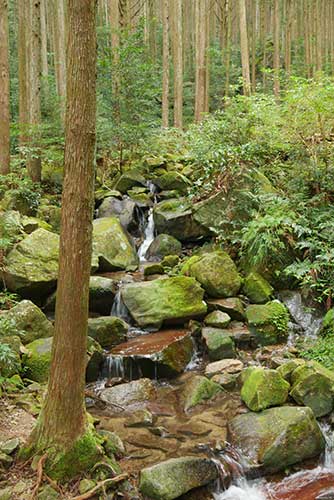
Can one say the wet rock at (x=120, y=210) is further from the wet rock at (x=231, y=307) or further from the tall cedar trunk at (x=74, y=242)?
the tall cedar trunk at (x=74, y=242)

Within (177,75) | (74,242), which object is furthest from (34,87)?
(74,242)

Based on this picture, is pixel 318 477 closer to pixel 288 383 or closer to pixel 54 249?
pixel 288 383

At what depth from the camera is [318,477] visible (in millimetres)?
5078

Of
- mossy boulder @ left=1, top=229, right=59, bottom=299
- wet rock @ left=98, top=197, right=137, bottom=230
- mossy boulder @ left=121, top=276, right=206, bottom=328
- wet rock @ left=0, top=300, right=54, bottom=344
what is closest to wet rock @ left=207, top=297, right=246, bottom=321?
mossy boulder @ left=121, top=276, right=206, bottom=328

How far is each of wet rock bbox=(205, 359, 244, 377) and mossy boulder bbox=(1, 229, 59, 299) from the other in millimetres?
3104

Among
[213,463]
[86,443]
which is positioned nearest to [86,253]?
[86,443]

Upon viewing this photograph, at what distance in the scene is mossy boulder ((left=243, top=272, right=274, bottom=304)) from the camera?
8.67m

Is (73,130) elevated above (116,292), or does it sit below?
above

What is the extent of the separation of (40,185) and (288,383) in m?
8.78

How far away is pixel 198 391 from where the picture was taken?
6320 mm

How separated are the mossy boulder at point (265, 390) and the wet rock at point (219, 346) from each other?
129cm

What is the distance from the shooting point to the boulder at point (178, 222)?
1073 cm

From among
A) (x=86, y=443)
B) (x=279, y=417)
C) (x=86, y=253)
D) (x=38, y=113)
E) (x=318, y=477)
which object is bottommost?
(x=318, y=477)

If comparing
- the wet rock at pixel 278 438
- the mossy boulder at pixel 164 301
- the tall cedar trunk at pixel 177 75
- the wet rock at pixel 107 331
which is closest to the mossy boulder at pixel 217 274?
the mossy boulder at pixel 164 301
